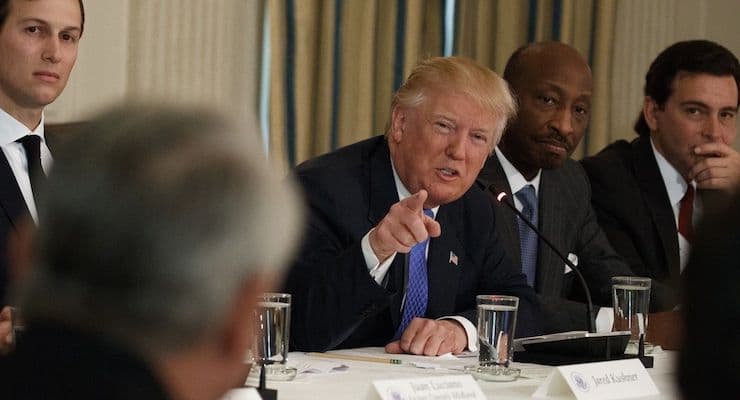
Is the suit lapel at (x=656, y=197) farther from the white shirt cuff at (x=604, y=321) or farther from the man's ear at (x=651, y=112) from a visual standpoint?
the white shirt cuff at (x=604, y=321)

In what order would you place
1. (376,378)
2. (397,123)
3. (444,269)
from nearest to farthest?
(376,378), (444,269), (397,123)

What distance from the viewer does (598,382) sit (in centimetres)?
243

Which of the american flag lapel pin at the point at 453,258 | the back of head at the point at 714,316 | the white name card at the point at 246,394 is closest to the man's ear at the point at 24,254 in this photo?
the back of head at the point at 714,316

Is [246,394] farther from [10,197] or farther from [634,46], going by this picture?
[634,46]

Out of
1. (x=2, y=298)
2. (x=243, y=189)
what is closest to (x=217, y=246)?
(x=243, y=189)

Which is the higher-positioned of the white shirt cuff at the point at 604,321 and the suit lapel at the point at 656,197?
the suit lapel at the point at 656,197

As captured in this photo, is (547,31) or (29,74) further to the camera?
(547,31)

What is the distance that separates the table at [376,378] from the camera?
2.31 meters

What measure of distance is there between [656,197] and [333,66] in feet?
5.03

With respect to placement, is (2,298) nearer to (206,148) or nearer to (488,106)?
(488,106)

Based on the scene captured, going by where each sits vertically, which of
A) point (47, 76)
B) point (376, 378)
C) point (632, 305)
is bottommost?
point (376, 378)

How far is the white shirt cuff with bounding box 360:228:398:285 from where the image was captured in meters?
3.04

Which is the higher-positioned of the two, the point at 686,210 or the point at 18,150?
the point at 18,150

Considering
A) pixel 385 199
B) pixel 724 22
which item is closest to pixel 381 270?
pixel 385 199
